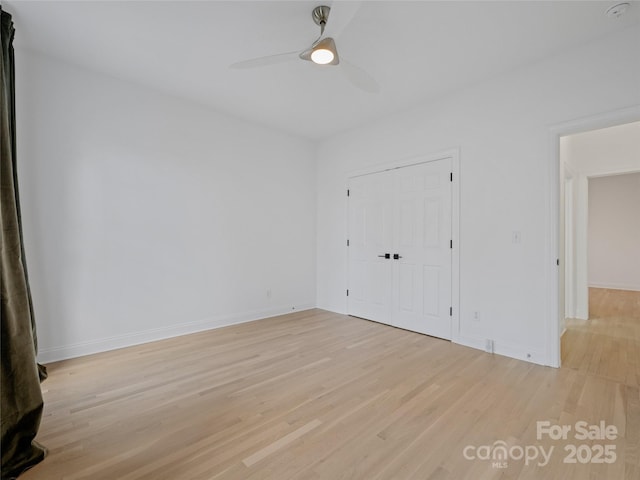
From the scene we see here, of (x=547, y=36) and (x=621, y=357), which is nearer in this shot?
(x=547, y=36)

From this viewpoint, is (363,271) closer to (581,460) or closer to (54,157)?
(581,460)

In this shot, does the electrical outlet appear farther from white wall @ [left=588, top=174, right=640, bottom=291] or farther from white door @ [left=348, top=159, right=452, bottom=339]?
white wall @ [left=588, top=174, right=640, bottom=291]

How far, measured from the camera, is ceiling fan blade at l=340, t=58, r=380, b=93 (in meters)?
2.33

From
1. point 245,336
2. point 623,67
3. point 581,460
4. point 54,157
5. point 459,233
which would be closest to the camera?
point 581,460

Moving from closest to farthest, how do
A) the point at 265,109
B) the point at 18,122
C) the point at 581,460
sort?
1. the point at 581,460
2. the point at 18,122
3. the point at 265,109

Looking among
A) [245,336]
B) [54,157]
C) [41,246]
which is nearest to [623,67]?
[245,336]

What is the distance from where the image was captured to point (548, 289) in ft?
9.13

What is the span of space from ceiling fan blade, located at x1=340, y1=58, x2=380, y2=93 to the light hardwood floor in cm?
254

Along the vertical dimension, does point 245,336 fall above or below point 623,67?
below

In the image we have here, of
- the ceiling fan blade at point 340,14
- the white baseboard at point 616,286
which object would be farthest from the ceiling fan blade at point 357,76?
the white baseboard at point 616,286

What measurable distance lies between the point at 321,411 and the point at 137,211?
9.54ft

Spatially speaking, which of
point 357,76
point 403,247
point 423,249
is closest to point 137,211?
point 357,76

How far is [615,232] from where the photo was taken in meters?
7.05

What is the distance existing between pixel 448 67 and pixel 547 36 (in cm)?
78
